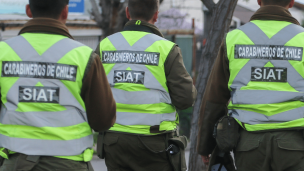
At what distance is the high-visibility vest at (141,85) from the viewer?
11.7 feet

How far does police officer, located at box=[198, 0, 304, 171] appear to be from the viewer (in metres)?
2.89

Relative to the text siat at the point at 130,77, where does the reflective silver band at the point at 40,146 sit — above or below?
below

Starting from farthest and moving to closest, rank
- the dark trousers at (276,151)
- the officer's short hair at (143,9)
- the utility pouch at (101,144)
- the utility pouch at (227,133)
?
the officer's short hair at (143,9) < the utility pouch at (101,144) < the utility pouch at (227,133) < the dark trousers at (276,151)

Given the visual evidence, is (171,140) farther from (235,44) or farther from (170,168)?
(235,44)

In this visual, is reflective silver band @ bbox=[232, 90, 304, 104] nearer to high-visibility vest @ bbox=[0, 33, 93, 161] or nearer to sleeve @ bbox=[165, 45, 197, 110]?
sleeve @ bbox=[165, 45, 197, 110]

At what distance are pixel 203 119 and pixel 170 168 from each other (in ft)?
1.94

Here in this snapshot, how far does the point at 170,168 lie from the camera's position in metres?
3.69

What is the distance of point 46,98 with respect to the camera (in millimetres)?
2445

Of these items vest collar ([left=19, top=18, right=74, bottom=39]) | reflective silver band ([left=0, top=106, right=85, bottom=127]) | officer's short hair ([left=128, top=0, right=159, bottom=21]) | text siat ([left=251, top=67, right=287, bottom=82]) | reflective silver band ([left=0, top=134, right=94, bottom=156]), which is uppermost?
officer's short hair ([left=128, top=0, right=159, bottom=21])

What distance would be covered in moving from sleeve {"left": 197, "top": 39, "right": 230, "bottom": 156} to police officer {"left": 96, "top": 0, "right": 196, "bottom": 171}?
0.30 m

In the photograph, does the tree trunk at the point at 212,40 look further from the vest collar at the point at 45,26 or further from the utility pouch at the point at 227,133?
the vest collar at the point at 45,26

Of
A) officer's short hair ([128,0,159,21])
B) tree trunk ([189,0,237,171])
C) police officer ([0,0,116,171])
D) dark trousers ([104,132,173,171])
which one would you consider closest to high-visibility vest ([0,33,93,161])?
police officer ([0,0,116,171])

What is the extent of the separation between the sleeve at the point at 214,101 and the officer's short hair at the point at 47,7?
1235 millimetres

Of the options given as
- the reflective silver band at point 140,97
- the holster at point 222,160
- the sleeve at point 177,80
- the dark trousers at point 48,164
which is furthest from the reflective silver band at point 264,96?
the dark trousers at point 48,164
